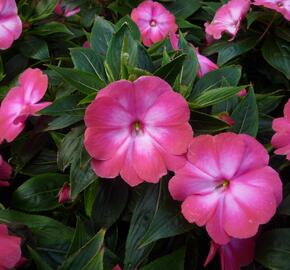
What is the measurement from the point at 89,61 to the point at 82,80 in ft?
0.41

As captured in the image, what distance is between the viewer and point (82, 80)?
3.71 feet

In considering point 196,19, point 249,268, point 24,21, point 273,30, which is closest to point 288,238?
point 249,268

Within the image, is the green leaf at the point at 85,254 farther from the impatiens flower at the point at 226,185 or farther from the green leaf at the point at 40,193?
the green leaf at the point at 40,193

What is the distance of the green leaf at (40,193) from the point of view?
126cm

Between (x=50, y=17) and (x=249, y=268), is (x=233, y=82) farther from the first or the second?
(x=50, y=17)

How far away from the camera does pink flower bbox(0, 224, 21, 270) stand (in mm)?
904

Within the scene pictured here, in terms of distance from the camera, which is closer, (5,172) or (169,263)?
(169,263)

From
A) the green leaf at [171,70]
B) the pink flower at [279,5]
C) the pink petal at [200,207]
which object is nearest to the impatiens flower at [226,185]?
the pink petal at [200,207]

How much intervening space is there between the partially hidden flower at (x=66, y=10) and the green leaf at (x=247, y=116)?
3.33 ft

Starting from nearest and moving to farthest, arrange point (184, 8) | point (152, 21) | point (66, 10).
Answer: point (152, 21)
point (66, 10)
point (184, 8)

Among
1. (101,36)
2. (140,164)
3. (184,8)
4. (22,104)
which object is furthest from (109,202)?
(184,8)

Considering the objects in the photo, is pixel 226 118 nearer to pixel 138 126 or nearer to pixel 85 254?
pixel 138 126

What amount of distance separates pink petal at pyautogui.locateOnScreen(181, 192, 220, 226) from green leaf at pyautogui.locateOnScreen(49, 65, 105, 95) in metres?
0.34

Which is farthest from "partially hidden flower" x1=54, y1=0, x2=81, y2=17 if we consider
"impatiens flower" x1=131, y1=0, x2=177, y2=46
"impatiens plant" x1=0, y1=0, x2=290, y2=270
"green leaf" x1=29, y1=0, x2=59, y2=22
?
"impatiens plant" x1=0, y1=0, x2=290, y2=270
